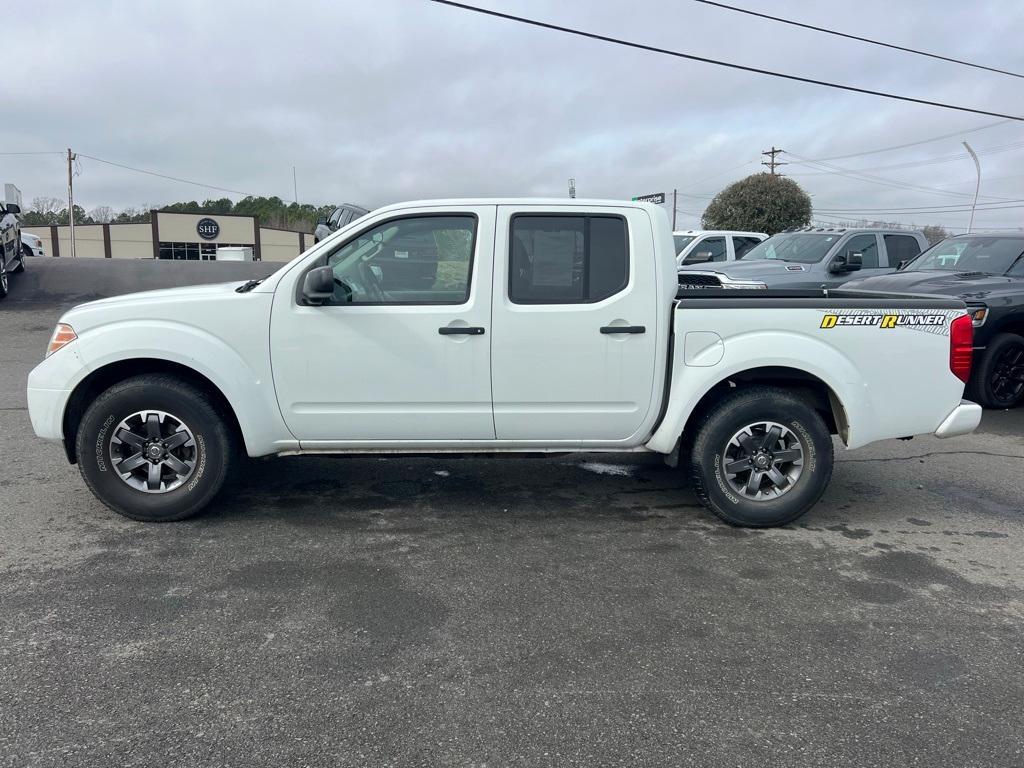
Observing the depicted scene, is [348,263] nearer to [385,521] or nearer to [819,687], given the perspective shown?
[385,521]

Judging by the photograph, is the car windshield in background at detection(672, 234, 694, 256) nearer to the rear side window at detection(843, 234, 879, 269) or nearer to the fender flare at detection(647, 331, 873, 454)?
the rear side window at detection(843, 234, 879, 269)

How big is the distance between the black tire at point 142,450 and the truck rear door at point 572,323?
5.52 ft

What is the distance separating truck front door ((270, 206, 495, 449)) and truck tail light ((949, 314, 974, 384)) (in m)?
2.81

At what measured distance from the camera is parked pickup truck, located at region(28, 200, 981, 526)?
4.61 metres

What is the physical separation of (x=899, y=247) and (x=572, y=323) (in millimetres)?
10447

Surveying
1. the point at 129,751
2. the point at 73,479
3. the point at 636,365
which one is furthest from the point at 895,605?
the point at 73,479

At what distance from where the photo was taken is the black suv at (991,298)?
26.8 ft

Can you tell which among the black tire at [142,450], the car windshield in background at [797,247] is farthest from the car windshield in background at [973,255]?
the black tire at [142,450]

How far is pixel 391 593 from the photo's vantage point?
390 centimetres

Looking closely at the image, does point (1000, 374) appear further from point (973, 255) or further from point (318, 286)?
point (318, 286)

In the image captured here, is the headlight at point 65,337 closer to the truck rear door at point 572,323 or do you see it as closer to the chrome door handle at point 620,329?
the truck rear door at point 572,323

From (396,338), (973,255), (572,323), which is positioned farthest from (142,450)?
(973,255)

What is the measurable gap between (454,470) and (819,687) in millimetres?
3324

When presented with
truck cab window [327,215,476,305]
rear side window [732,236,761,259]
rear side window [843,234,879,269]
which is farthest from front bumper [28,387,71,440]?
rear side window [732,236,761,259]
